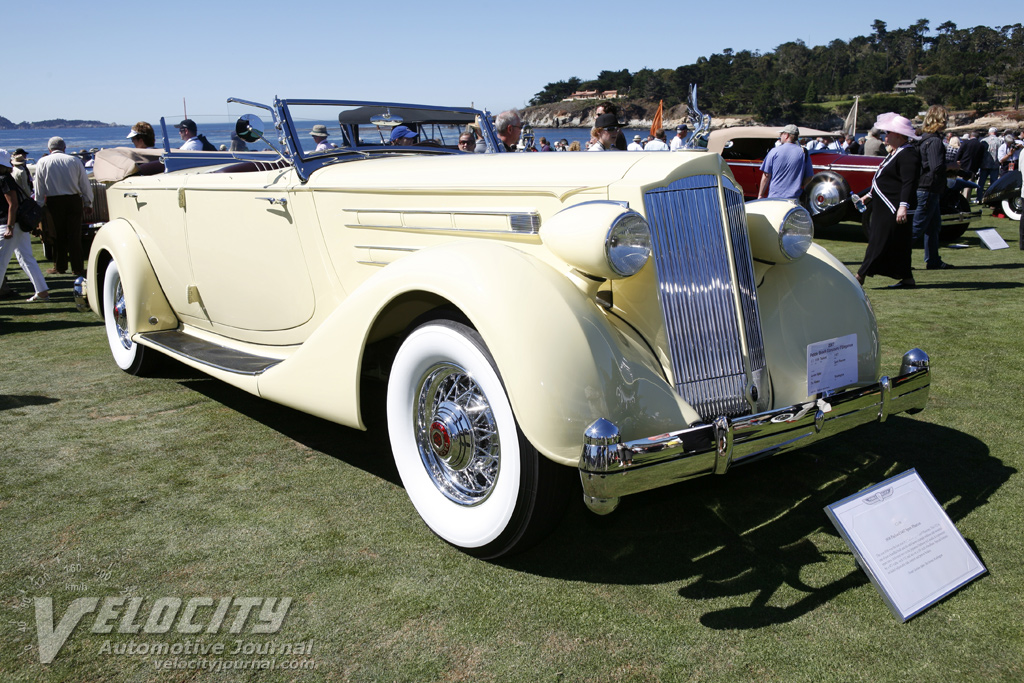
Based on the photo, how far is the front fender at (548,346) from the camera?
208cm

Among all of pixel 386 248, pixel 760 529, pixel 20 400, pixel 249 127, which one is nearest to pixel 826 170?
pixel 249 127

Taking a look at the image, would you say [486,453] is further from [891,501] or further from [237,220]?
[237,220]

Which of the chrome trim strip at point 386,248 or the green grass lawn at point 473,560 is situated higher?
the chrome trim strip at point 386,248

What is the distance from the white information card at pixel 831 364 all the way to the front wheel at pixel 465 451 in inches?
42.5

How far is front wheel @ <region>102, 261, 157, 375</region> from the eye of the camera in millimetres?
4691

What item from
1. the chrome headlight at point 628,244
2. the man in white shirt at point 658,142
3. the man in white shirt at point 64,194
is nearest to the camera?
the chrome headlight at point 628,244

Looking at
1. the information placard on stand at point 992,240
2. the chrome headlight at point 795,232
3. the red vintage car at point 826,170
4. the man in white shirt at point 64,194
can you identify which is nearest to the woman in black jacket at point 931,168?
the red vintage car at point 826,170

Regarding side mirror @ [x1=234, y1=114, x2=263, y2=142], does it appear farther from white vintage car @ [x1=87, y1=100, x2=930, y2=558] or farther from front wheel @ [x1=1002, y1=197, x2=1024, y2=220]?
front wheel @ [x1=1002, y1=197, x2=1024, y2=220]

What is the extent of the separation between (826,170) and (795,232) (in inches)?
385

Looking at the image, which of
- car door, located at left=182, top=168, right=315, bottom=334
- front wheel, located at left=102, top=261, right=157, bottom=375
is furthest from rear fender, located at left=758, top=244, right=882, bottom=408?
front wheel, located at left=102, top=261, right=157, bottom=375

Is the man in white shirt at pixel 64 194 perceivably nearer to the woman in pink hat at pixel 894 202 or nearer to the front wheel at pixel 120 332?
the front wheel at pixel 120 332

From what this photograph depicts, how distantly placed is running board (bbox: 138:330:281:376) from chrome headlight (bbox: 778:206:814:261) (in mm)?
2334

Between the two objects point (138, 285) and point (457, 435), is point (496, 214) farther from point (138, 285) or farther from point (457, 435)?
point (138, 285)

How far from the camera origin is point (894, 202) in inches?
257
